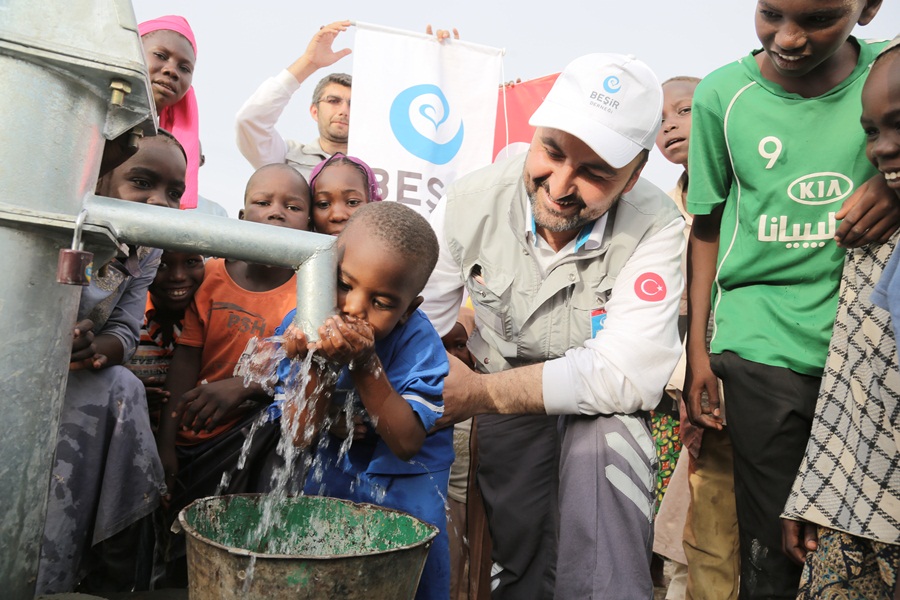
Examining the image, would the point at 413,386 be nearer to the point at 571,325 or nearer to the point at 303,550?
the point at 303,550

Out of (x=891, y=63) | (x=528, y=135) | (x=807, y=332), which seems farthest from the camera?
(x=528, y=135)

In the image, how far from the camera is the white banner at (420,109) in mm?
4605

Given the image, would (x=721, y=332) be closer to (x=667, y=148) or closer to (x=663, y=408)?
(x=663, y=408)

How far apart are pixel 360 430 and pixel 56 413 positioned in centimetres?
96

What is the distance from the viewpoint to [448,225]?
2812 millimetres

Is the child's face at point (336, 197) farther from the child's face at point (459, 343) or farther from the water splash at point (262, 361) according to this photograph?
the water splash at point (262, 361)

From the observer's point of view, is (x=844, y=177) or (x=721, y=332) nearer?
(x=844, y=177)

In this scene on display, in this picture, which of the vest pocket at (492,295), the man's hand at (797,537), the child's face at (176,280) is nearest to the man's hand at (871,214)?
the man's hand at (797,537)

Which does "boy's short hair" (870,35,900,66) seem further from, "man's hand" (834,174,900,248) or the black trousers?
the black trousers

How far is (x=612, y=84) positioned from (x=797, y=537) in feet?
4.96

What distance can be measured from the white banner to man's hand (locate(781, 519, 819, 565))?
113 inches

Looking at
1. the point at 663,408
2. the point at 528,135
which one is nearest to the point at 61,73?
the point at 663,408

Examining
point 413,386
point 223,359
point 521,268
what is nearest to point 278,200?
point 223,359

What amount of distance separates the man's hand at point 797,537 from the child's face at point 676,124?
2.49 m
